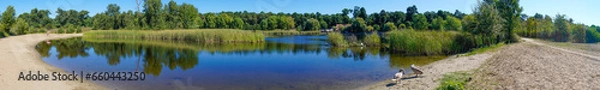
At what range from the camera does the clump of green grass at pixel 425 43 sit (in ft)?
73.7

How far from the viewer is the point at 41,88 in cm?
970

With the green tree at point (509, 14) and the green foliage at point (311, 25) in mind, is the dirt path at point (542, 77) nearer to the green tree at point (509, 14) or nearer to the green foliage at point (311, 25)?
the green tree at point (509, 14)

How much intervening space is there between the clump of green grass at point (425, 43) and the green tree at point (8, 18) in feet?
166

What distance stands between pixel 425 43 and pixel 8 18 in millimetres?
55136

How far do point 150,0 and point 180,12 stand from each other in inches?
259

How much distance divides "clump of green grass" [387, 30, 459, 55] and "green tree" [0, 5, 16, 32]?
166 feet

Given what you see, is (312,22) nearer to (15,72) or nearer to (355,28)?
(355,28)

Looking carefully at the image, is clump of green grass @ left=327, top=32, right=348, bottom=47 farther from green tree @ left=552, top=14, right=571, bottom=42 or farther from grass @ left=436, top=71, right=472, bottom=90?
grass @ left=436, top=71, right=472, bottom=90

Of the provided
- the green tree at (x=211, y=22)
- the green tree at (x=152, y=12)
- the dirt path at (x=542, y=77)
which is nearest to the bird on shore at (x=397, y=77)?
the dirt path at (x=542, y=77)

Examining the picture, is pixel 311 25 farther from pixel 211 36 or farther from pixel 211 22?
pixel 211 36

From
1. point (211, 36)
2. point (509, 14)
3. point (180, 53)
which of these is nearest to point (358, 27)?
point (211, 36)

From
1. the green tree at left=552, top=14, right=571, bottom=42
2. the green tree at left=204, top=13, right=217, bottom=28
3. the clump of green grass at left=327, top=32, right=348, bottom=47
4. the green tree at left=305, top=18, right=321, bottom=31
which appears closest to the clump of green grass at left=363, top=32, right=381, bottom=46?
the clump of green grass at left=327, top=32, right=348, bottom=47

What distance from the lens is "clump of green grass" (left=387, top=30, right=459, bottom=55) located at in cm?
2247

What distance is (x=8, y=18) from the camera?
49.2 m
